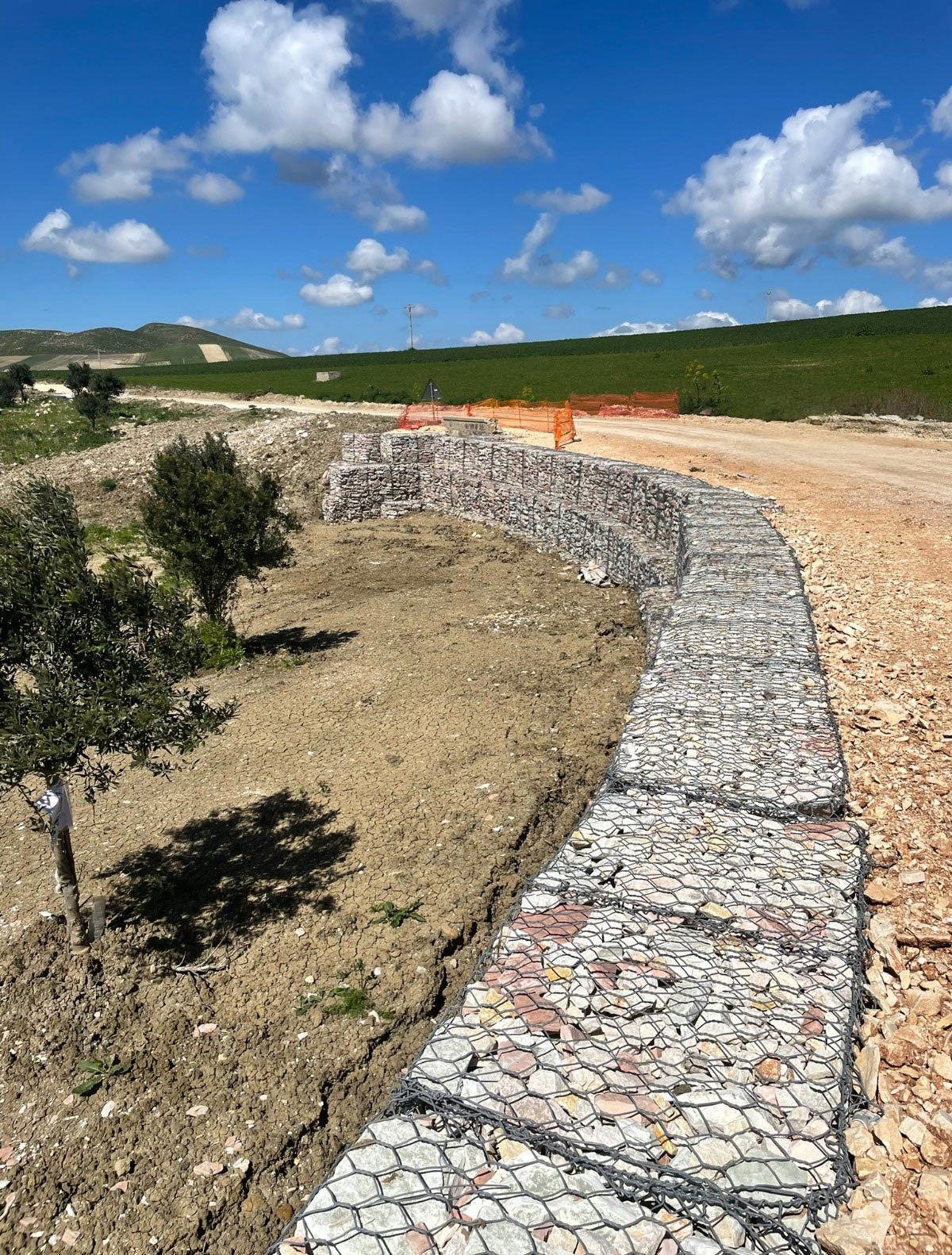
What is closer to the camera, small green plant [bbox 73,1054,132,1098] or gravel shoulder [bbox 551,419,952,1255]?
gravel shoulder [bbox 551,419,952,1255]

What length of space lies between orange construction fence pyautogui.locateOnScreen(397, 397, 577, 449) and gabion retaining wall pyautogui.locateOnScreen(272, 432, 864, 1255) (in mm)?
15900

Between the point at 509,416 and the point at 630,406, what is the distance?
5056 mm

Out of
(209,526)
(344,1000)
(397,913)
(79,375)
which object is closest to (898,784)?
→ (397,913)

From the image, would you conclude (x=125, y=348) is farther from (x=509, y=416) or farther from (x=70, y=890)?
(x=70, y=890)

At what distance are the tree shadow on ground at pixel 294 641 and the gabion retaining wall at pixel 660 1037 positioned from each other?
716cm

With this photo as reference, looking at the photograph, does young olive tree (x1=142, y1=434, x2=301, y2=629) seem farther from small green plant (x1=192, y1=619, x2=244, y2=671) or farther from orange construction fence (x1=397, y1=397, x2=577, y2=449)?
orange construction fence (x1=397, y1=397, x2=577, y2=449)

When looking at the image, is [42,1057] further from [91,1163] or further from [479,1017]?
[479,1017]

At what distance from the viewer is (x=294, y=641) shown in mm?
11617

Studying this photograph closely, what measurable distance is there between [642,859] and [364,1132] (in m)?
1.66

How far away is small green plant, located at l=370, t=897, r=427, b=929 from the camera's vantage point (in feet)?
17.2

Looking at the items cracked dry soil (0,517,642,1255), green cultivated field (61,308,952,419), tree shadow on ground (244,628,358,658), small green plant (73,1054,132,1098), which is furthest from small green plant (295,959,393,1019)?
green cultivated field (61,308,952,419)

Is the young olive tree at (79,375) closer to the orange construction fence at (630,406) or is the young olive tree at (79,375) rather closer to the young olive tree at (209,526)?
the orange construction fence at (630,406)

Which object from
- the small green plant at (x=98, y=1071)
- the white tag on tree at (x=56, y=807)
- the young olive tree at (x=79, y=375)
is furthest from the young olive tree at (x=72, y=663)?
the young olive tree at (x=79, y=375)

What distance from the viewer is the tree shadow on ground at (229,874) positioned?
548cm
